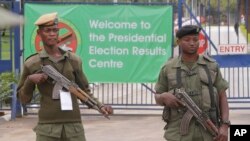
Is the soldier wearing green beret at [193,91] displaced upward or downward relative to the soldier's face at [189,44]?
downward

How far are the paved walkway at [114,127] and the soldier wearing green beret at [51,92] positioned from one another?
3748 mm

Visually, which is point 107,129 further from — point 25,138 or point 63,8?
point 63,8

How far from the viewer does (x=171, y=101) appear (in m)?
4.39

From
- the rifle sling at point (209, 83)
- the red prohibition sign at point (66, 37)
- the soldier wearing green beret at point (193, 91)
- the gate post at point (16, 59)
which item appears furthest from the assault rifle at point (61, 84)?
the gate post at point (16, 59)

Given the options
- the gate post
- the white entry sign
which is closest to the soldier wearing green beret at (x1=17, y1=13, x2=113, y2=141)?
the gate post

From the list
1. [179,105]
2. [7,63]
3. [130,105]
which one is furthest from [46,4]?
A: [179,105]

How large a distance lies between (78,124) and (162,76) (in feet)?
2.67

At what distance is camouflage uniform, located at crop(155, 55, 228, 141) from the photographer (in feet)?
14.5

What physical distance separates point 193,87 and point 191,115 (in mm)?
220

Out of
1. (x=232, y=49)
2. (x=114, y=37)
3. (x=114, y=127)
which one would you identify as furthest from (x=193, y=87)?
(x=232, y=49)

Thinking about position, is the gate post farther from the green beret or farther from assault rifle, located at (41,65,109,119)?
the green beret

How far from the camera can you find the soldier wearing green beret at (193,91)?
4.42m

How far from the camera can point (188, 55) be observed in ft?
14.7

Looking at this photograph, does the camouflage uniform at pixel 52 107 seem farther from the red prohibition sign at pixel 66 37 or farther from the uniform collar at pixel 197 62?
the red prohibition sign at pixel 66 37
